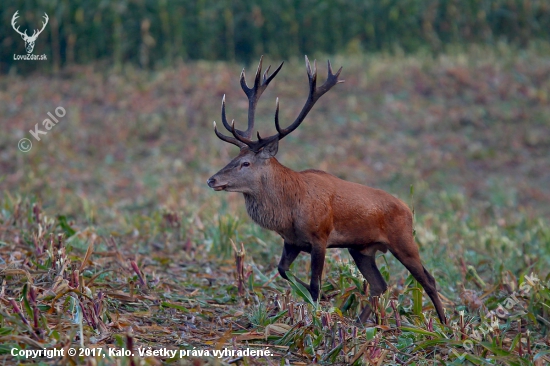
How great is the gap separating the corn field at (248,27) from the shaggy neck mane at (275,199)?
1166cm

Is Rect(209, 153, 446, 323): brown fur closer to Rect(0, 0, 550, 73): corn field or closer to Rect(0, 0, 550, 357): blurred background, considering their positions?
Rect(0, 0, 550, 357): blurred background

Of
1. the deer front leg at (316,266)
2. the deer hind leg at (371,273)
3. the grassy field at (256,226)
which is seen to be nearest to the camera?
the grassy field at (256,226)

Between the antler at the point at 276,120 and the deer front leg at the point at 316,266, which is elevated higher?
the antler at the point at 276,120

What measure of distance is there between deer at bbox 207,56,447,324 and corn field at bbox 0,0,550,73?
11.6 m

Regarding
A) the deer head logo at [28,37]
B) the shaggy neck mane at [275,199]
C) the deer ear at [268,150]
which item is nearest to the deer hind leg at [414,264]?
the shaggy neck mane at [275,199]

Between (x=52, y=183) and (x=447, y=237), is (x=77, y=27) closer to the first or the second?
(x=52, y=183)

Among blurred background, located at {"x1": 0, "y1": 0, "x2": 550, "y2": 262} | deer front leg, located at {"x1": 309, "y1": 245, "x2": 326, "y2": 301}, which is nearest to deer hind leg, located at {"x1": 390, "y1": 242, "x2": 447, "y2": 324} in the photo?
deer front leg, located at {"x1": 309, "y1": 245, "x2": 326, "y2": 301}

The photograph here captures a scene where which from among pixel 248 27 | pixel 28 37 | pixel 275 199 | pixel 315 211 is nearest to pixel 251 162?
pixel 275 199

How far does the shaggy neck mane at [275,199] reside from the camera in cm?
550

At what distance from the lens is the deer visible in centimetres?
545

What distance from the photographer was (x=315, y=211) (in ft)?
17.9

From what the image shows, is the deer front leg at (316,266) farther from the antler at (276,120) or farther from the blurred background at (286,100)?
the blurred background at (286,100)

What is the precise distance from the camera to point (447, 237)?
905 centimetres

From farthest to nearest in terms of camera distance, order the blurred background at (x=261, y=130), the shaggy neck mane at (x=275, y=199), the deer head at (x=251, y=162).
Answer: the blurred background at (x=261, y=130) → the deer head at (x=251, y=162) → the shaggy neck mane at (x=275, y=199)
